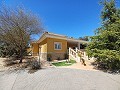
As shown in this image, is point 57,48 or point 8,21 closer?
point 8,21

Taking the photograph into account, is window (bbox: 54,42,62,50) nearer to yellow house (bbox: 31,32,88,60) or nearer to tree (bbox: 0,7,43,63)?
yellow house (bbox: 31,32,88,60)

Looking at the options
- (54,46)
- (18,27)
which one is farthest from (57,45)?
(18,27)

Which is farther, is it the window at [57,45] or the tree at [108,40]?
the window at [57,45]

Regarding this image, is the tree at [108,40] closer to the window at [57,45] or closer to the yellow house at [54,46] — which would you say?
the yellow house at [54,46]

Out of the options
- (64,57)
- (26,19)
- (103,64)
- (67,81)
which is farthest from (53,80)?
(64,57)

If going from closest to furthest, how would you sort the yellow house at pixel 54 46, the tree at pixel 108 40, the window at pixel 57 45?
the tree at pixel 108 40 < the yellow house at pixel 54 46 < the window at pixel 57 45

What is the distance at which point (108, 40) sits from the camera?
44.8ft

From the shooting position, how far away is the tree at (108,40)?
40.6ft

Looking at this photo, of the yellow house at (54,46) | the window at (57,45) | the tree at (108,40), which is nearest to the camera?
the tree at (108,40)

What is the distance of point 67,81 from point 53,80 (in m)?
1.09

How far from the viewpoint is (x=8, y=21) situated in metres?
15.6

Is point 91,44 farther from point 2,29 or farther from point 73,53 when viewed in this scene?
point 2,29

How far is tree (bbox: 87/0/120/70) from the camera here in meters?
12.4

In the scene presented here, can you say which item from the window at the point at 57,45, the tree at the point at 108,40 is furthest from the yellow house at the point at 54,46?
the tree at the point at 108,40
